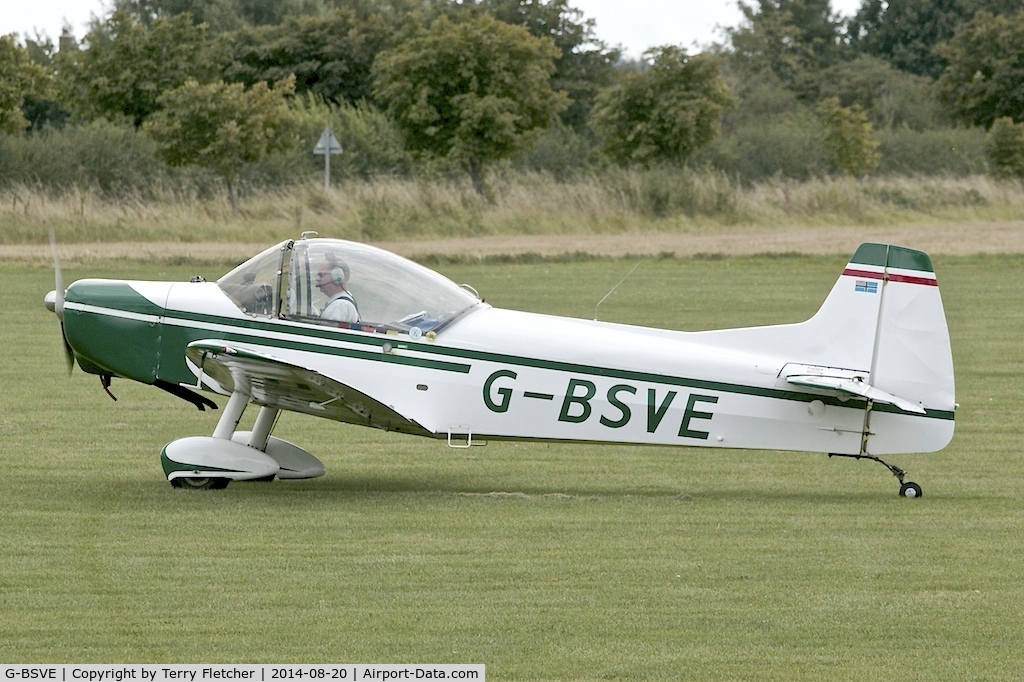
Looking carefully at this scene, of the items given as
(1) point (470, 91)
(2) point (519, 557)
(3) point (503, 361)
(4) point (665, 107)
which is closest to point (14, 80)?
(1) point (470, 91)

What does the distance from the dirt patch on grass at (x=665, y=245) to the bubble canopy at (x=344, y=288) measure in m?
18.1

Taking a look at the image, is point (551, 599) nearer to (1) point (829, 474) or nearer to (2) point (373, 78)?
(1) point (829, 474)

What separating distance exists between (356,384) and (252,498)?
1008mm

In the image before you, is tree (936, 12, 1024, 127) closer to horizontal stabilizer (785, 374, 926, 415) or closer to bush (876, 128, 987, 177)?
bush (876, 128, 987, 177)

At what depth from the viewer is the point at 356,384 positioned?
9.16m

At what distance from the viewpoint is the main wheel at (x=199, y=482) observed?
9.29 m

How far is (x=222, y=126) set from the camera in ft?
118

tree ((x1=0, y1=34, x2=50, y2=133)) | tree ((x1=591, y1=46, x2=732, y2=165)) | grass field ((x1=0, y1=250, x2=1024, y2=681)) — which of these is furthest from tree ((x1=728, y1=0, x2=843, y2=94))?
grass field ((x1=0, y1=250, x2=1024, y2=681))

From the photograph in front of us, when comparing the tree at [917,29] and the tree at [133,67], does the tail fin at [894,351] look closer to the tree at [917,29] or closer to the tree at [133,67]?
the tree at [133,67]

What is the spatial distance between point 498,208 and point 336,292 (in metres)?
27.0

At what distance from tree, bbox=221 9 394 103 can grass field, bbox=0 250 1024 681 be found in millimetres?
37658

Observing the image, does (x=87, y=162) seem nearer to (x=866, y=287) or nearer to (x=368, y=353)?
(x=368, y=353)

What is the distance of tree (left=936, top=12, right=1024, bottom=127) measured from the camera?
162ft

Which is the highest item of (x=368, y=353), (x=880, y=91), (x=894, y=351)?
(x=880, y=91)
